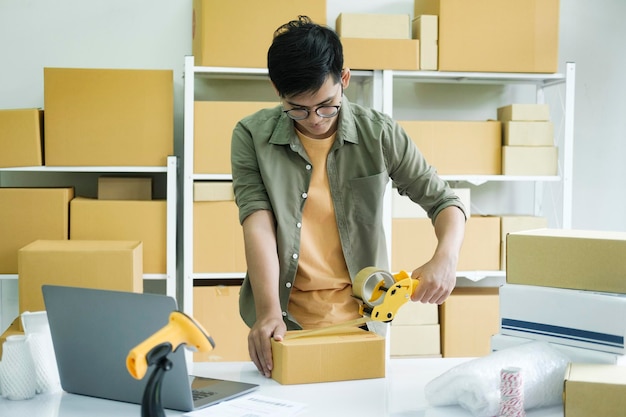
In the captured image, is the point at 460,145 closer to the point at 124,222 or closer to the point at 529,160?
the point at 529,160

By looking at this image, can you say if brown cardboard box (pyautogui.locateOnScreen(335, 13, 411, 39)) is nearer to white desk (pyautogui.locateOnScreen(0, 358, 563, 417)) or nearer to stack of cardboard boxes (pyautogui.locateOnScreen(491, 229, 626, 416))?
stack of cardboard boxes (pyautogui.locateOnScreen(491, 229, 626, 416))

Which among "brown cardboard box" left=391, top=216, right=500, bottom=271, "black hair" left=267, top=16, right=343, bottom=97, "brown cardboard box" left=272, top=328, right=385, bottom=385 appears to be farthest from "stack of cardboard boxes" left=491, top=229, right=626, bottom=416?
"brown cardboard box" left=391, top=216, right=500, bottom=271

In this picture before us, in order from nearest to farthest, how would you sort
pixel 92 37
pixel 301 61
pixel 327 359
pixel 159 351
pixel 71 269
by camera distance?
pixel 159 351 < pixel 327 359 < pixel 301 61 < pixel 71 269 < pixel 92 37

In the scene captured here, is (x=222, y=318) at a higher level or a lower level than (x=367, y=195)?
lower

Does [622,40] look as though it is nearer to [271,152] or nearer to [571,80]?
[571,80]

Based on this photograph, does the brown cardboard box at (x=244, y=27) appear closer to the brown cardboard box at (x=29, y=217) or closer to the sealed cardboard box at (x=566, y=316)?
the brown cardboard box at (x=29, y=217)

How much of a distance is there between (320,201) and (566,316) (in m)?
0.67

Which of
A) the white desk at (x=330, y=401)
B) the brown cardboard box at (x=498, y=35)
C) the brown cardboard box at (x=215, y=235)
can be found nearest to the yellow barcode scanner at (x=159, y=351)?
the white desk at (x=330, y=401)

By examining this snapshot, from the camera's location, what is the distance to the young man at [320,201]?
1960mm

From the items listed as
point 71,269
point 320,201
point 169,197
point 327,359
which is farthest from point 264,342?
point 169,197

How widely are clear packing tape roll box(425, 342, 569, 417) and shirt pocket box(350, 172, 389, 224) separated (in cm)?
60

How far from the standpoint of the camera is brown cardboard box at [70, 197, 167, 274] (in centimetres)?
323

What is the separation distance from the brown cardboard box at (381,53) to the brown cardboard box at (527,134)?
0.49 meters

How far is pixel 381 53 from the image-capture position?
3.26m
